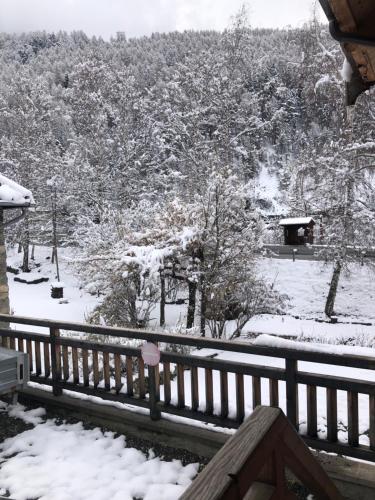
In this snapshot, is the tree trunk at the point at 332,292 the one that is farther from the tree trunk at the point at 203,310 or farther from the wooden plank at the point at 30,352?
the wooden plank at the point at 30,352

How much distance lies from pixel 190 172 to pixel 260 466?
25.1 m

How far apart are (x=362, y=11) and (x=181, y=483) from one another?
11.9ft

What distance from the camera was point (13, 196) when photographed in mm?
8148

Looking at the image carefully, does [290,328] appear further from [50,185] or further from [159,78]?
[159,78]

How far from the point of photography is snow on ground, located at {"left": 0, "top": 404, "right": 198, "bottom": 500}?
3641mm

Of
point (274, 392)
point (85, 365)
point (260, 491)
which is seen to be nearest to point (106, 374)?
point (85, 365)

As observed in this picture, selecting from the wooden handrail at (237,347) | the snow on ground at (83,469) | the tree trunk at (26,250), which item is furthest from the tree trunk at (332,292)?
the tree trunk at (26,250)

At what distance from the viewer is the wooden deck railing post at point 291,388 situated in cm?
368

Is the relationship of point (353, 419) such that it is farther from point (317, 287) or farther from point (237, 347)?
point (317, 287)

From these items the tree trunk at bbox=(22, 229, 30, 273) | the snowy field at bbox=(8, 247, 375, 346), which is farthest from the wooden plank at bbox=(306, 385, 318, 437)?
the tree trunk at bbox=(22, 229, 30, 273)

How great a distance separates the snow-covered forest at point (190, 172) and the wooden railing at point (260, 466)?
10159 mm

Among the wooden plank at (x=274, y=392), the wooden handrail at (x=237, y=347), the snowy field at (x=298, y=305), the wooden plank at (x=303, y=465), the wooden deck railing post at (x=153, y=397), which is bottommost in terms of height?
the snowy field at (x=298, y=305)

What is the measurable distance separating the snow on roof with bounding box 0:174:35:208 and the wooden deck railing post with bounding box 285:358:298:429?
6.09 meters

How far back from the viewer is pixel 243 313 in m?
12.4
